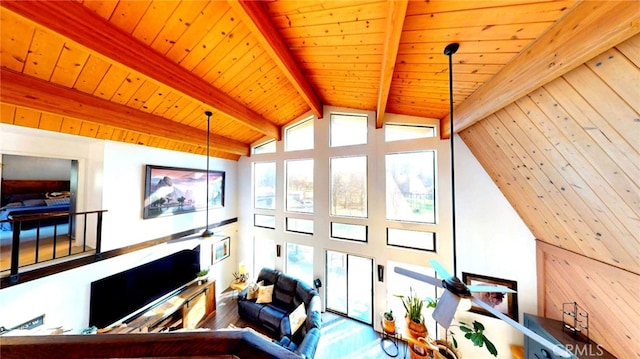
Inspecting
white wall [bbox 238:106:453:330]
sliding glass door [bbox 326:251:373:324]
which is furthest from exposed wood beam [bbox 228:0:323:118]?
sliding glass door [bbox 326:251:373:324]

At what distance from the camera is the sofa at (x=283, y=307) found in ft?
13.5

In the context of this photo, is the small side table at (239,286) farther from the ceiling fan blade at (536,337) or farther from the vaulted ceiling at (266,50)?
the ceiling fan blade at (536,337)

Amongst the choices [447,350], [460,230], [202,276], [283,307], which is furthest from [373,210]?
[202,276]

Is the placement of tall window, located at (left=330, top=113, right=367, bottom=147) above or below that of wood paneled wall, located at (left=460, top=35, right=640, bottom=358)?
above

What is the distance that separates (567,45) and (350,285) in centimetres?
520

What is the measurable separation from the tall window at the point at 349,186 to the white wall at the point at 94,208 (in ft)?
12.2

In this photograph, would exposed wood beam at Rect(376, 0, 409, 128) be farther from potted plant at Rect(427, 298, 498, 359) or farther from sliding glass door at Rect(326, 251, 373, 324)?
sliding glass door at Rect(326, 251, 373, 324)

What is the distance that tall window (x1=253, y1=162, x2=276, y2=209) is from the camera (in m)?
6.18

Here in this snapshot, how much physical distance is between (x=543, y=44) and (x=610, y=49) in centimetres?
41

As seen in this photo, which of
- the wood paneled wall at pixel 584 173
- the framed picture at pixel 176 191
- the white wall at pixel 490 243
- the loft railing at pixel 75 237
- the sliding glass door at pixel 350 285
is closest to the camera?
the wood paneled wall at pixel 584 173

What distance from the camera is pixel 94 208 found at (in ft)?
12.1

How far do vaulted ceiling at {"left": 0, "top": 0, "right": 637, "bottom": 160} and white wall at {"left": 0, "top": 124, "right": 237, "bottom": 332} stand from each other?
0.43 m

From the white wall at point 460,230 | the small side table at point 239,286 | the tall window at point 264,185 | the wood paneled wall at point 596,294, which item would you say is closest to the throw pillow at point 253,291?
the small side table at point 239,286

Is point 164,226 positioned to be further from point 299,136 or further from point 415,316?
point 415,316
